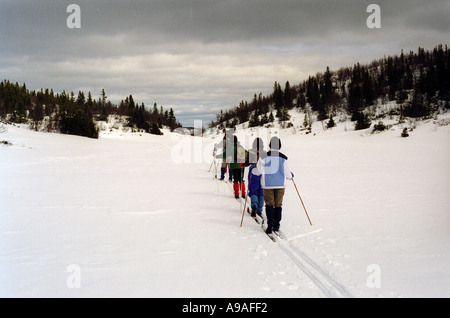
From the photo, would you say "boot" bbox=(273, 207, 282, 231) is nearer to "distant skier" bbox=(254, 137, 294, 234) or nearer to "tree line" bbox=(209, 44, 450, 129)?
"distant skier" bbox=(254, 137, 294, 234)

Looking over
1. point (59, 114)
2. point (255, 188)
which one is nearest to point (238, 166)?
point (255, 188)


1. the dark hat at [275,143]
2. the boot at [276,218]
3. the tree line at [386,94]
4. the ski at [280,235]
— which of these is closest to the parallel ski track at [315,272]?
the ski at [280,235]

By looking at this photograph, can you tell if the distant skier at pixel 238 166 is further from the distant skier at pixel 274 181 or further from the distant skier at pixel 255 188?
the distant skier at pixel 274 181

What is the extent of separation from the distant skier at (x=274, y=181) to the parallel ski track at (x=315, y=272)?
0.71 meters

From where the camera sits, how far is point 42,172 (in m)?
14.3

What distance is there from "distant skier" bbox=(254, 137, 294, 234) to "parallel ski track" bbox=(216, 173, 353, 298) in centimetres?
71

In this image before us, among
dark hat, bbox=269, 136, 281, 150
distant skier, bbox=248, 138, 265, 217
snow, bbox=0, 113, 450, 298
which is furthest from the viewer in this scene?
distant skier, bbox=248, 138, 265, 217

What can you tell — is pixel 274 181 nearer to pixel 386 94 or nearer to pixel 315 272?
pixel 315 272

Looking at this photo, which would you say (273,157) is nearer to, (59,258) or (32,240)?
(59,258)

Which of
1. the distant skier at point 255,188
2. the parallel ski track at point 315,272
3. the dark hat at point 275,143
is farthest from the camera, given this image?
the distant skier at point 255,188

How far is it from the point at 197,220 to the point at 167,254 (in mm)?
2128

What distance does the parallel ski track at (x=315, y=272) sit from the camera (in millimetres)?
3592

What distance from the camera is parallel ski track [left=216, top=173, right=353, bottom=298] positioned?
3.59 m

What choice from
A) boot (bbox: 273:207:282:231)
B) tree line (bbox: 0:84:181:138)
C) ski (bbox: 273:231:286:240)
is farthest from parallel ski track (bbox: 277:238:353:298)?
tree line (bbox: 0:84:181:138)
